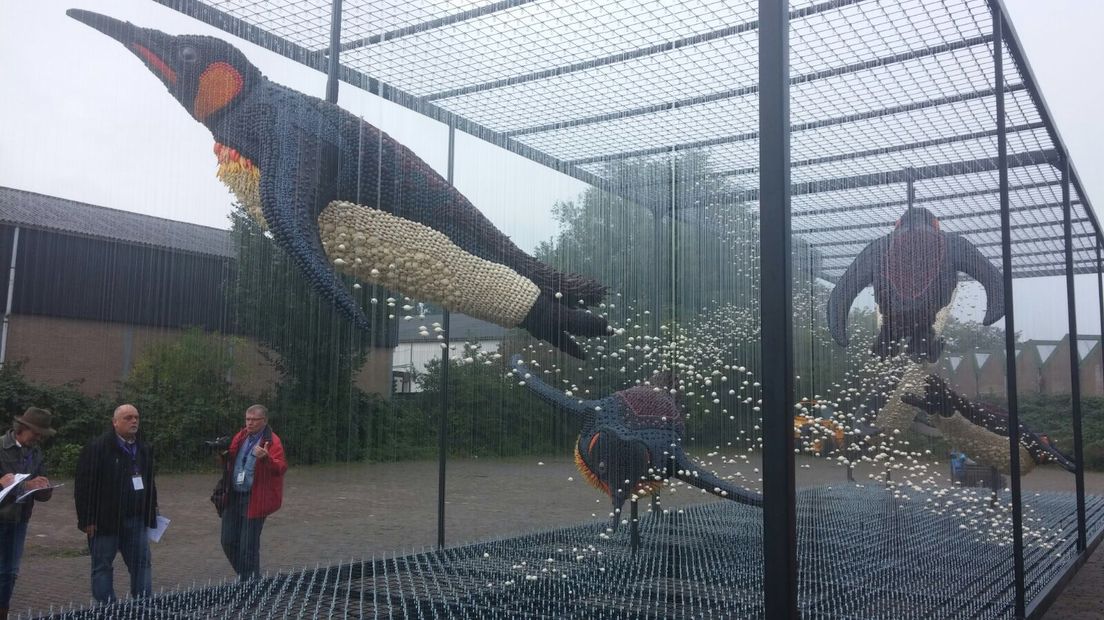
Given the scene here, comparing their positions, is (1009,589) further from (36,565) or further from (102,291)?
(36,565)

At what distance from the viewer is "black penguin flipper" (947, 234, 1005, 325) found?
6.01 meters

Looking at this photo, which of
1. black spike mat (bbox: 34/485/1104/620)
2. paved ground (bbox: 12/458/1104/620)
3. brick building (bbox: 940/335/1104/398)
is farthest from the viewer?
brick building (bbox: 940/335/1104/398)

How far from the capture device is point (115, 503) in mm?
3756

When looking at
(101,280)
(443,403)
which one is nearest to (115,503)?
(101,280)

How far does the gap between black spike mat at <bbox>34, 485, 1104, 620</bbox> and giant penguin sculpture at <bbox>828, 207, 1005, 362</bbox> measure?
3.60 ft

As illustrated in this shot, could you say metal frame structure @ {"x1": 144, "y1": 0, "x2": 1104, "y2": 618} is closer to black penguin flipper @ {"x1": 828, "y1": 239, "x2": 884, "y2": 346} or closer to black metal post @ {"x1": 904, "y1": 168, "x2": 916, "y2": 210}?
black metal post @ {"x1": 904, "y1": 168, "x2": 916, "y2": 210}

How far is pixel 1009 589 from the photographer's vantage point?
15.1ft

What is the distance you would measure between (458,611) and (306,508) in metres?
2.95

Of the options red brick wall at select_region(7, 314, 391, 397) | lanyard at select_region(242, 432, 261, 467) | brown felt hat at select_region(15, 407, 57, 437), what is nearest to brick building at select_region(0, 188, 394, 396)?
red brick wall at select_region(7, 314, 391, 397)

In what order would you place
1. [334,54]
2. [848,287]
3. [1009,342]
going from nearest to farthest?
[334,54] → [1009,342] → [848,287]

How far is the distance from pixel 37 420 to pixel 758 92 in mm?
3351

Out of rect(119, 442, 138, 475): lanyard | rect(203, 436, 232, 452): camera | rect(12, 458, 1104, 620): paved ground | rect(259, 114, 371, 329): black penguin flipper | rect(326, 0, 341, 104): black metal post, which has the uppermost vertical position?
rect(326, 0, 341, 104): black metal post

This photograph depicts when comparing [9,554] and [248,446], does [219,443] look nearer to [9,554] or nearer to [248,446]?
[248,446]

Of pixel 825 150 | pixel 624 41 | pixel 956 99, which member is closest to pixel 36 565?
pixel 624 41
